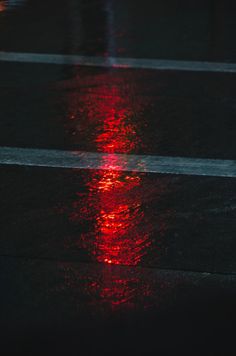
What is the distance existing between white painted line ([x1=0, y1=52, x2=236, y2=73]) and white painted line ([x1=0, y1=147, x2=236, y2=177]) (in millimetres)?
3611

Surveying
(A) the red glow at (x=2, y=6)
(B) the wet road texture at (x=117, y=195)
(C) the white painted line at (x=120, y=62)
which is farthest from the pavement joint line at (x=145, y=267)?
(A) the red glow at (x=2, y=6)

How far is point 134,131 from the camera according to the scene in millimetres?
9734

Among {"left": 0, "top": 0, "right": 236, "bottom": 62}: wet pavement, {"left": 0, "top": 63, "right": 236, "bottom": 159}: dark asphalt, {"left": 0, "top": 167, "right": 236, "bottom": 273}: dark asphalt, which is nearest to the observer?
{"left": 0, "top": 167, "right": 236, "bottom": 273}: dark asphalt

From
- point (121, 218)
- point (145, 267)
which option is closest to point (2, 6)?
point (121, 218)

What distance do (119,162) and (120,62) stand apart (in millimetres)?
4162

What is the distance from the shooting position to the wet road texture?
566 centimetres

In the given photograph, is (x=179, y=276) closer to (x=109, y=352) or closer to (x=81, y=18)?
(x=109, y=352)

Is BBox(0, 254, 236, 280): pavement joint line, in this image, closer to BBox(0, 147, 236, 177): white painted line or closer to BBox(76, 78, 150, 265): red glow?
BBox(76, 78, 150, 265): red glow

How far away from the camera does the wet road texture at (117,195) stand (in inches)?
223

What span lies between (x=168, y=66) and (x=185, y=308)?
22.9 ft

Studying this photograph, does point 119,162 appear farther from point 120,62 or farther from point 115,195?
point 120,62

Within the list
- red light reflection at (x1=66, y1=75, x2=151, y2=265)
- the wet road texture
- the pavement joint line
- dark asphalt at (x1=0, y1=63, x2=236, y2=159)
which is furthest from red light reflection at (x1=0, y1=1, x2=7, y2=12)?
the pavement joint line

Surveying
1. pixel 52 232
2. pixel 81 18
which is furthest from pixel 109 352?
pixel 81 18

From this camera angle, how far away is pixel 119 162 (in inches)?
346
